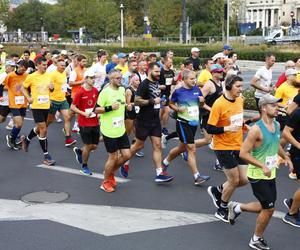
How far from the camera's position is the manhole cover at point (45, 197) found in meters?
7.49

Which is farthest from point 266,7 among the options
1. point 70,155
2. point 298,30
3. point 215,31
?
point 70,155

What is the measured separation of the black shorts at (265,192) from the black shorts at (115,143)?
2747mm

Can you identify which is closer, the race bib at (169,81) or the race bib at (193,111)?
the race bib at (193,111)

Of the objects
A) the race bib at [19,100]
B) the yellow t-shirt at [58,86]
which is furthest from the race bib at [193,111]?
the race bib at [19,100]

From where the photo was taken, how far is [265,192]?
17.8 feet

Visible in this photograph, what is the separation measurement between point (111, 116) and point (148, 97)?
2.81 feet

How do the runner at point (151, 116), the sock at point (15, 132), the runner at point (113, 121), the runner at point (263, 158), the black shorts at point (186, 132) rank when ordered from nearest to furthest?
the runner at point (263, 158) < the runner at point (113, 121) < the black shorts at point (186, 132) < the runner at point (151, 116) < the sock at point (15, 132)

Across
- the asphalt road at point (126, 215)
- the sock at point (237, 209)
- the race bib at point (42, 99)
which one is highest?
the race bib at point (42, 99)

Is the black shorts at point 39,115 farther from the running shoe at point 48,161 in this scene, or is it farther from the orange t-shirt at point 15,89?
the orange t-shirt at point 15,89

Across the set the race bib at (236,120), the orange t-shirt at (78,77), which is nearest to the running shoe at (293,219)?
the race bib at (236,120)

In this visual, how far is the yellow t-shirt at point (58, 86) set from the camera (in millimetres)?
11086

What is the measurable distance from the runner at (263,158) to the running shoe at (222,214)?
A: 2.93ft

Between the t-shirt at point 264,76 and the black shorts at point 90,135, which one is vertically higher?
the t-shirt at point 264,76

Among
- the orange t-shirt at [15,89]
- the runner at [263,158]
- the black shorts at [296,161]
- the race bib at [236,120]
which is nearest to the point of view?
the runner at [263,158]
